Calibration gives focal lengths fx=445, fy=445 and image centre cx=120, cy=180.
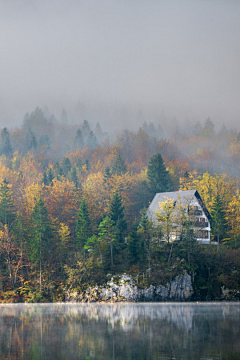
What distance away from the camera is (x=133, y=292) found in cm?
6319

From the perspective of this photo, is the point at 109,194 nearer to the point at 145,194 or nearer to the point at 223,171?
the point at 145,194

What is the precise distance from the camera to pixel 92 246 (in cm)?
7144

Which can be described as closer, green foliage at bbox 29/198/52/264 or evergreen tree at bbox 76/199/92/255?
green foliage at bbox 29/198/52/264

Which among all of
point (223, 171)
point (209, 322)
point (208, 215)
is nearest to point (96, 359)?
point (209, 322)

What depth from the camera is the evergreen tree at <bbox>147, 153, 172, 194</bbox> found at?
98.6 meters

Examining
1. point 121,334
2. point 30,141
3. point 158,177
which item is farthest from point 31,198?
point 30,141

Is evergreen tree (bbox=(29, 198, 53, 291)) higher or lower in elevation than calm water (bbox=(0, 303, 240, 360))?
higher

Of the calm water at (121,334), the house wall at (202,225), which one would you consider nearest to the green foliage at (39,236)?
the calm water at (121,334)

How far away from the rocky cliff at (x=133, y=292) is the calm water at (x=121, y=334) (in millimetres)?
9077

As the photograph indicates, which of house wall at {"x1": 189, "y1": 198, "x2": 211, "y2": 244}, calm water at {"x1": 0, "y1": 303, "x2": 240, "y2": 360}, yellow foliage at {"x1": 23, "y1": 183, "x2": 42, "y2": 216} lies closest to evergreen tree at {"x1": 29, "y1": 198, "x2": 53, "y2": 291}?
yellow foliage at {"x1": 23, "y1": 183, "x2": 42, "y2": 216}

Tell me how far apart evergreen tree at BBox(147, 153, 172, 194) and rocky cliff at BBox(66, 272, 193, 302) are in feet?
118

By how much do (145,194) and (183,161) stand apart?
5028 cm

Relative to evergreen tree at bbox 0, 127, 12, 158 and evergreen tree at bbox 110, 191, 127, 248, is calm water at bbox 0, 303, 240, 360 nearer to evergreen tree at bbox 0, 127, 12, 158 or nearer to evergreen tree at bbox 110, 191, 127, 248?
evergreen tree at bbox 110, 191, 127, 248

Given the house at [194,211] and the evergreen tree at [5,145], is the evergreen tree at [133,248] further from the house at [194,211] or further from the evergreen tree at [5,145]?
the evergreen tree at [5,145]
